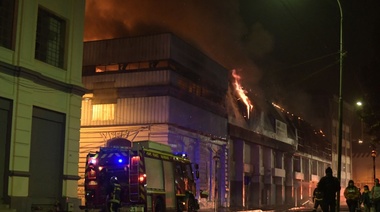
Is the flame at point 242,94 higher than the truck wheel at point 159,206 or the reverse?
higher

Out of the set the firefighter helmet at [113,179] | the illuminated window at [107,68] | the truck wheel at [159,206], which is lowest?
the truck wheel at [159,206]

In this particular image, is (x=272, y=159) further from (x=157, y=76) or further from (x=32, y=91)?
(x=32, y=91)

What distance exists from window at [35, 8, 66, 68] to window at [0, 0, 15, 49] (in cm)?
140

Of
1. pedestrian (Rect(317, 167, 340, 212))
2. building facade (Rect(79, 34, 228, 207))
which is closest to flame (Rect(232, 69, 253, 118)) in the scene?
building facade (Rect(79, 34, 228, 207))

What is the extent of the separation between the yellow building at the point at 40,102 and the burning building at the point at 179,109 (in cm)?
790

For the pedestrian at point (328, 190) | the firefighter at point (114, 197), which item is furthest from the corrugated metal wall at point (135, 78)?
the pedestrian at point (328, 190)

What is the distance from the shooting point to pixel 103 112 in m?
27.7

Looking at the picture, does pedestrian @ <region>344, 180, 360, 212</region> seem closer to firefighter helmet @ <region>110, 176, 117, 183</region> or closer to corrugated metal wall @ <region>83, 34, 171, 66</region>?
firefighter helmet @ <region>110, 176, 117, 183</region>

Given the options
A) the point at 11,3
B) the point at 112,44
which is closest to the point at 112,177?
the point at 11,3

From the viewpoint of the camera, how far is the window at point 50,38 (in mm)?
17781

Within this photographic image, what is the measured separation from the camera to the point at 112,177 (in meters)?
16.7

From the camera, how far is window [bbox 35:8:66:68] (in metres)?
17.8

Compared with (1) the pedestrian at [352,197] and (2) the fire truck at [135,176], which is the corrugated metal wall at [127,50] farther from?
(1) the pedestrian at [352,197]

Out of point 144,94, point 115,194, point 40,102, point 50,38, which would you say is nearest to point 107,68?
point 144,94
